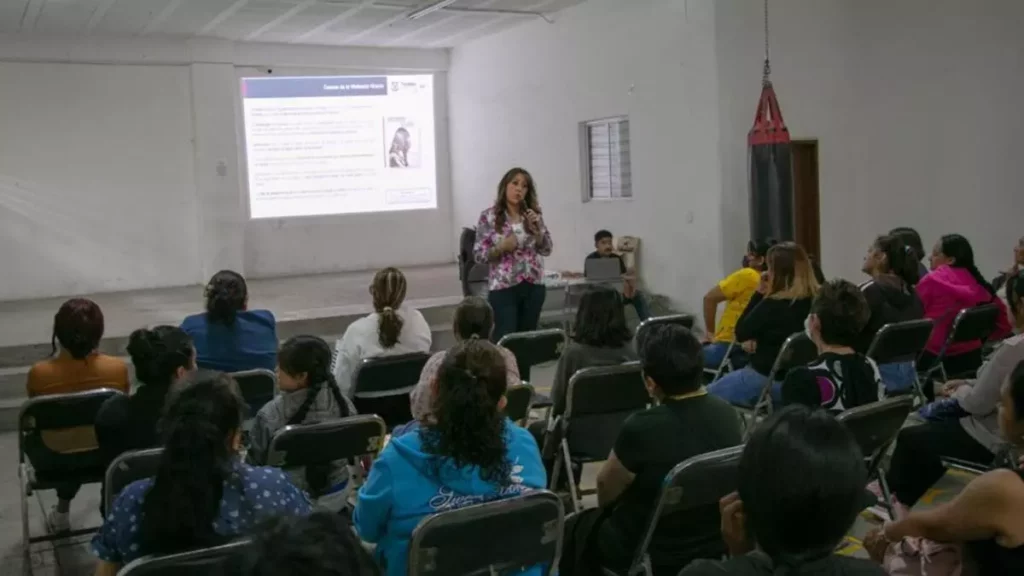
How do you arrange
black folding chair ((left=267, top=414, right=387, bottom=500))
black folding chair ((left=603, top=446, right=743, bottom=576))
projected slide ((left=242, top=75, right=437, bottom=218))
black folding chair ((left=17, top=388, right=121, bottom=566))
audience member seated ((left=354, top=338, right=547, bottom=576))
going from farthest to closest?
projected slide ((left=242, top=75, right=437, bottom=218))
black folding chair ((left=17, top=388, right=121, bottom=566))
black folding chair ((left=267, top=414, right=387, bottom=500))
black folding chair ((left=603, top=446, right=743, bottom=576))
audience member seated ((left=354, top=338, right=547, bottom=576))

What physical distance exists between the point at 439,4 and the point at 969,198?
477 centimetres

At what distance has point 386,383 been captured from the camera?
12.1ft

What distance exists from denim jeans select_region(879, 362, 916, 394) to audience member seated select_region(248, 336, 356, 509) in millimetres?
2404

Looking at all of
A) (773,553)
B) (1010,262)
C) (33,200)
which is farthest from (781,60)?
(33,200)

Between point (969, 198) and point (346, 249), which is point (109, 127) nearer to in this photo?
point (346, 249)

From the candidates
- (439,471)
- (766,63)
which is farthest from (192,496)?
(766,63)

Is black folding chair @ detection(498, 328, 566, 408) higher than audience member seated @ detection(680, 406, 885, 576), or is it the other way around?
audience member seated @ detection(680, 406, 885, 576)

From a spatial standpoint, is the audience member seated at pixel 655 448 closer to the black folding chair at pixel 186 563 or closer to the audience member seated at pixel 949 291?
the black folding chair at pixel 186 563

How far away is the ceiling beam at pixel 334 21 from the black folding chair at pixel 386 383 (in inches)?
215

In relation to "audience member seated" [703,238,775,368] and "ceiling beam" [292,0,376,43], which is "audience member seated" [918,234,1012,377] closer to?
"audience member seated" [703,238,775,368]

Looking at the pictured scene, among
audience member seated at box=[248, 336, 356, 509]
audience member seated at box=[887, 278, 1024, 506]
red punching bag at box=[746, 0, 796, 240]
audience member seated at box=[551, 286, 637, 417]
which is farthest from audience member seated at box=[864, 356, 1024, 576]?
red punching bag at box=[746, 0, 796, 240]

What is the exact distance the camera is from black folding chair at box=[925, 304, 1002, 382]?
4270 millimetres

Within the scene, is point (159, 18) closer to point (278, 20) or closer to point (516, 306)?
point (278, 20)

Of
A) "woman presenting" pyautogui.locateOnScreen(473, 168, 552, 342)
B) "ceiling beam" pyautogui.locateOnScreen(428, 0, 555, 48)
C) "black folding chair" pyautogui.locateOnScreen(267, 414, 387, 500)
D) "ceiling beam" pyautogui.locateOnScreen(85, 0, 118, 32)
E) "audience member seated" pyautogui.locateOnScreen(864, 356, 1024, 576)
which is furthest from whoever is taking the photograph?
"ceiling beam" pyautogui.locateOnScreen(428, 0, 555, 48)
